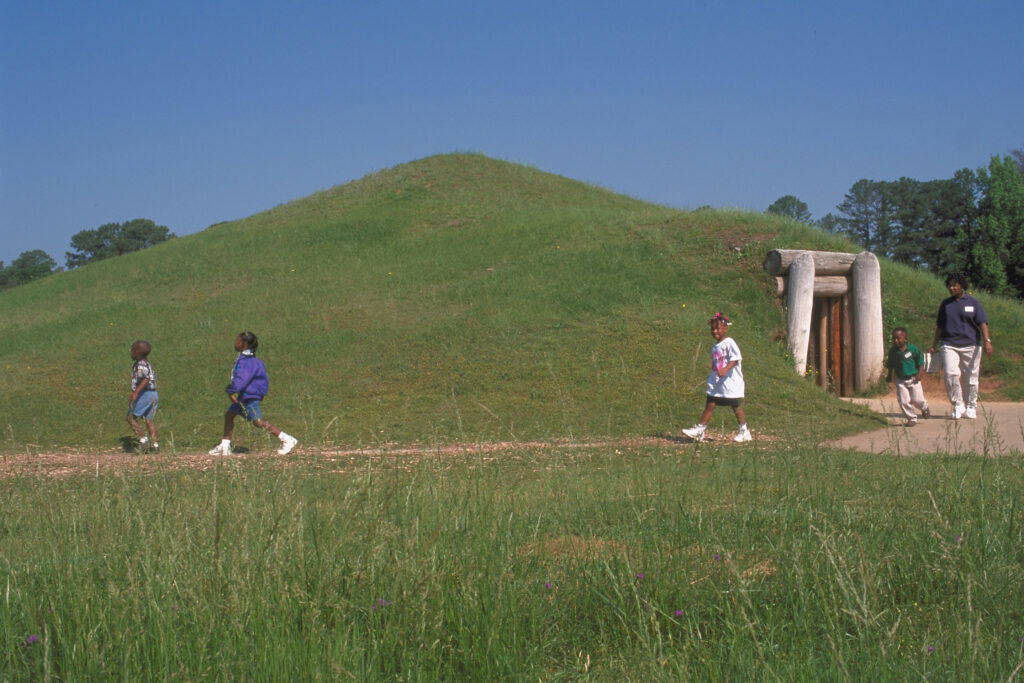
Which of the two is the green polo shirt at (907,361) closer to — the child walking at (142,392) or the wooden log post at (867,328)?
the wooden log post at (867,328)

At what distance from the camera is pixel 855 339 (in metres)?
16.9

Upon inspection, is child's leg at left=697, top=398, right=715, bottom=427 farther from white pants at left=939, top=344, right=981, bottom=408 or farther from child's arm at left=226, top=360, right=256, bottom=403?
child's arm at left=226, top=360, right=256, bottom=403

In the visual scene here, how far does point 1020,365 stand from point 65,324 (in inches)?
845

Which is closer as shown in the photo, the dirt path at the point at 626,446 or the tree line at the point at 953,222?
the dirt path at the point at 626,446

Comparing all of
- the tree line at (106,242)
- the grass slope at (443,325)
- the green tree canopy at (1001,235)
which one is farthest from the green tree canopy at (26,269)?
the green tree canopy at (1001,235)

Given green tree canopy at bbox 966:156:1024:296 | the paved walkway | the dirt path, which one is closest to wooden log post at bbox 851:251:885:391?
the paved walkway

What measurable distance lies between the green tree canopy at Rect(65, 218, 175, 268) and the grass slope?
4665cm

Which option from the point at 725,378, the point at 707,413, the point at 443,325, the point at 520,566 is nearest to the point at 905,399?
the point at 725,378

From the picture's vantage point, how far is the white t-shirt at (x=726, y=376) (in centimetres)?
1050

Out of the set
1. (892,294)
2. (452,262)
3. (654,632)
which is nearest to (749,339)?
(892,294)

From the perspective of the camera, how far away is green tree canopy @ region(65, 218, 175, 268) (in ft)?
244

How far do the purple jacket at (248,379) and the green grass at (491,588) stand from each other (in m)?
5.56

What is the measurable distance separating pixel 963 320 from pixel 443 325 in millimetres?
9722

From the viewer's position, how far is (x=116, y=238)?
249ft
